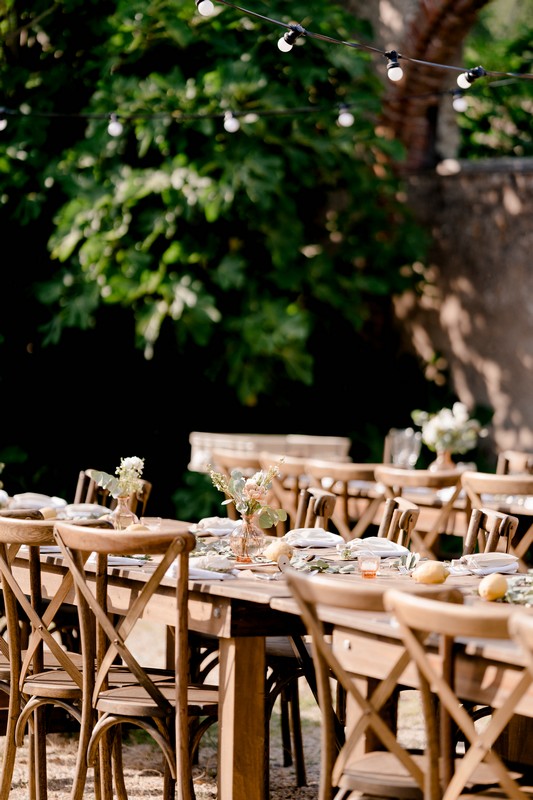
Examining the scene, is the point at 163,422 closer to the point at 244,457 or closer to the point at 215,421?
the point at 215,421

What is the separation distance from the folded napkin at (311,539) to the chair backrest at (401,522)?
0.19 meters

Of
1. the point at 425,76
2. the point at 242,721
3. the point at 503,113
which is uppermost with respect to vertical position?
the point at 503,113

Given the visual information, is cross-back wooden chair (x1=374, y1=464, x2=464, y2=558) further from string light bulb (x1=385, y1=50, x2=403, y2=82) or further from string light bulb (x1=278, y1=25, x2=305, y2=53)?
string light bulb (x1=278, y1=25, x2=305, y2=53)

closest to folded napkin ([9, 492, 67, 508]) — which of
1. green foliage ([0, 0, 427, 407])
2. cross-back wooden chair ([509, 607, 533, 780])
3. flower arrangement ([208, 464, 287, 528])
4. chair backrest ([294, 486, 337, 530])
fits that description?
chair backrest ([294, 486, 337, 530])

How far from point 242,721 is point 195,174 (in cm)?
653

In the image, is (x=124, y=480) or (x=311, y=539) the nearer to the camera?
(x=311, y=539)

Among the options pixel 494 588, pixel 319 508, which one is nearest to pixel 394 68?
pixel 319 508

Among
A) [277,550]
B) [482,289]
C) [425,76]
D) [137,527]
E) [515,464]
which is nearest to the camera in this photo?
[277,550]

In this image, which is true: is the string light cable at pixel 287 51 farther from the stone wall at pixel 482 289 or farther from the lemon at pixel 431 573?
the lemon at pixel 431 573

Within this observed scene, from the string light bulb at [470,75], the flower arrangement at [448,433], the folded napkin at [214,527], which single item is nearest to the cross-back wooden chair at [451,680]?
the folded napkin at [214,527]

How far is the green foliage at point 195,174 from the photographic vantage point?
31.0 ft

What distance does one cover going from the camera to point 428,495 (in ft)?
20.3

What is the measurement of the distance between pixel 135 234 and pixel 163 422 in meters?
2.06

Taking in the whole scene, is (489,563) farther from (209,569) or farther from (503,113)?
(503,113)
